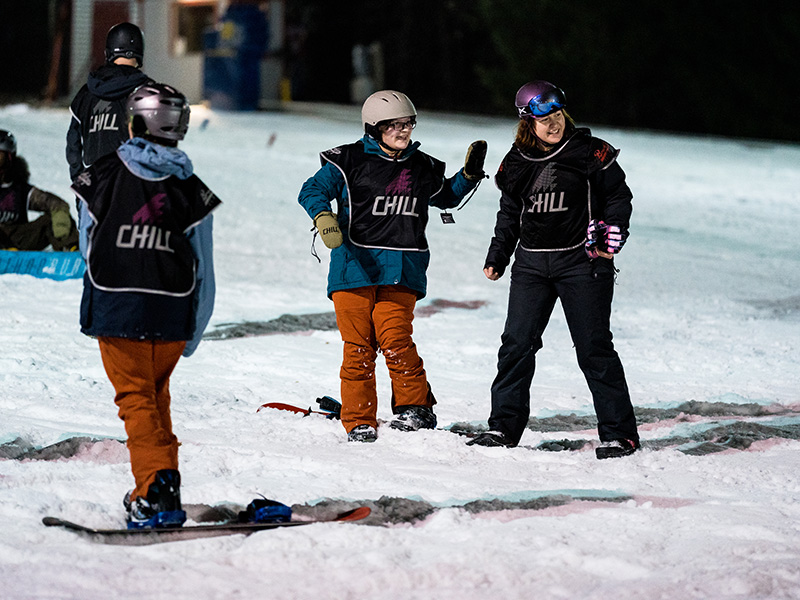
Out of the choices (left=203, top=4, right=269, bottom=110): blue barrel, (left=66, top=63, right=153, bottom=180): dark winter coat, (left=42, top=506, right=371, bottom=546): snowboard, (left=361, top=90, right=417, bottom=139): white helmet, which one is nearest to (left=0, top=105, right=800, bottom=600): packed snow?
(left=42, top=506, right=371, bottom=546): snowboard

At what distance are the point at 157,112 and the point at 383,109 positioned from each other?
1.73m

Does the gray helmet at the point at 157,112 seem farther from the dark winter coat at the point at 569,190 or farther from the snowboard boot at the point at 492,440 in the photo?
the snowboard boot at the point at 492,440

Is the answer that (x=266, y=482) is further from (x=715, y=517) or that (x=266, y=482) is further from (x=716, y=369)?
(x=716, y=369)

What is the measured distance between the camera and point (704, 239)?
13.6 m

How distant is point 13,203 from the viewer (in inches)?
361

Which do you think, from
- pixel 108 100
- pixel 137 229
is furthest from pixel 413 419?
pixel 108 100

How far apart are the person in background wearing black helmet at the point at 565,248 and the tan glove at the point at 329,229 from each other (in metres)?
0.84

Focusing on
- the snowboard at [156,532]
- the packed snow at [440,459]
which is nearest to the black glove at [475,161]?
the packed snow at [440,459]

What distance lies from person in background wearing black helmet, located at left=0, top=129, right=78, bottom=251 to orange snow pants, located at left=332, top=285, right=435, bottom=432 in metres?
4.34

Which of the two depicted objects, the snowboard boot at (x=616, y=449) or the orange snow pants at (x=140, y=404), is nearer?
the orange snow pants at (x=140, y=404)

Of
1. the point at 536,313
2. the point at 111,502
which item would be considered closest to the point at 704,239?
the point at 536,313

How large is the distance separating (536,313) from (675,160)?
51.3 feet

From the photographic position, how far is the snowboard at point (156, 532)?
3.85 meters

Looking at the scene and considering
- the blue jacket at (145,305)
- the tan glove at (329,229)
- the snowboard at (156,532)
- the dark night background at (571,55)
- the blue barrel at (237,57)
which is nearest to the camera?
the snowboard at (156,532)
